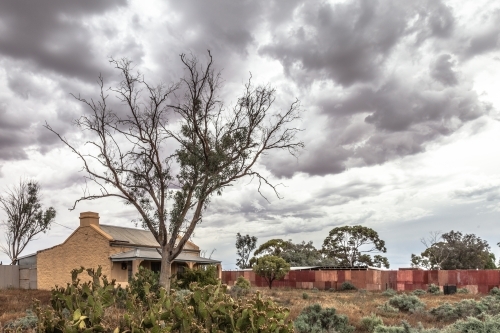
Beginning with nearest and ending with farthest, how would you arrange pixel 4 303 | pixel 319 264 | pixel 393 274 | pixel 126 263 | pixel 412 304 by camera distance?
pixel 412 304, pixel 4 303, pixel 126 263, pixel 393 274, pixel 319 264

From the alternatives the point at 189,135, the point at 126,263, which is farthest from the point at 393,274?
the point at 189,135

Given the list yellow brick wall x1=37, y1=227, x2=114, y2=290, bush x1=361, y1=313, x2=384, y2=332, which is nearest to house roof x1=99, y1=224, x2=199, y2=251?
yellow brick wall x1=37, y1=227, x2=114, y2=290

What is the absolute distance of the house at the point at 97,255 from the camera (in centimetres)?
3941

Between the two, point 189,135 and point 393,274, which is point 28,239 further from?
point 393,274

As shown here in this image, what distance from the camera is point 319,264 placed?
7325 centimetres

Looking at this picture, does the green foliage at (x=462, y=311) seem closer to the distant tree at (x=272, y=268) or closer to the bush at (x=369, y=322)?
the bush at (x=369, y=322)

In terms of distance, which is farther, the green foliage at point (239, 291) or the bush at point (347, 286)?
the bush at point (347, 286)

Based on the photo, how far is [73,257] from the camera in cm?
4153

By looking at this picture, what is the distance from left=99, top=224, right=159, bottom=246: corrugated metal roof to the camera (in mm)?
42125

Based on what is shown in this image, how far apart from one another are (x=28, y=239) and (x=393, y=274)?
36.8 m

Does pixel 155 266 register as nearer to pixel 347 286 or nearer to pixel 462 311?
pixel 347 286

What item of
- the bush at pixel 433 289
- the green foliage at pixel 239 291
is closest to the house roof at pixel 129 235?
the green foliage at pixel 239 291

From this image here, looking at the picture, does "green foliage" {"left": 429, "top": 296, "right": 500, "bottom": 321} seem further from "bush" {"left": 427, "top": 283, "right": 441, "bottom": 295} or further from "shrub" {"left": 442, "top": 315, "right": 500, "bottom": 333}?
"bush" {"left": 427, "top": 283, "right": 441, "bottom": 295}

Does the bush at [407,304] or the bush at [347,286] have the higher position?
the bush at [407,304]
